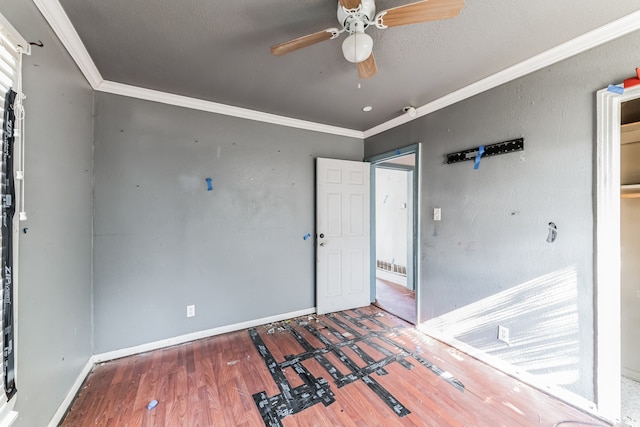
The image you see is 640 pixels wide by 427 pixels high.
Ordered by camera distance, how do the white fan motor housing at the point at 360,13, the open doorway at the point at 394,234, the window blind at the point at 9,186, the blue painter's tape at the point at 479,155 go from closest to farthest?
1. the window blind at the point at 9,186
2. the white fan motor housing at the point at 360,13
3. the blue painter's tape at the point at 479,155
4. the open doorway at the point at 394,234

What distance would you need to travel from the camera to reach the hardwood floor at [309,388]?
1568mm

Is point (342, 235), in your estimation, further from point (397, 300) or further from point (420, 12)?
point (420, 12)

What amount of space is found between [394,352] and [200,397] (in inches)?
64.6

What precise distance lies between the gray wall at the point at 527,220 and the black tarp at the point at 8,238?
2952 millimetres

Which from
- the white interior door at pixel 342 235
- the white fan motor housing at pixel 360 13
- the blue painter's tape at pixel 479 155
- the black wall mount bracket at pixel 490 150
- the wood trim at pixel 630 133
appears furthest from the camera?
the white interior door at pixel 342 235

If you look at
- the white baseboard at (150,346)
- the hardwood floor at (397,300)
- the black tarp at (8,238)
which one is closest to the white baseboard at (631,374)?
the hardwood floor at (397,300)

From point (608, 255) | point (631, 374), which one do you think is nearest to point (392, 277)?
point (631, 374)

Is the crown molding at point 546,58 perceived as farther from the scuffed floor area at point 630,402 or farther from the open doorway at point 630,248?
the scuffed floor area at point 630,402

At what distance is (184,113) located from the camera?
2469mm

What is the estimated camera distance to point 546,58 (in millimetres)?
1764

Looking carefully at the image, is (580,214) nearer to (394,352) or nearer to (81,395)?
(394,352)

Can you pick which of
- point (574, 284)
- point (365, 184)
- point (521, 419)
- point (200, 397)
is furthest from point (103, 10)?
point (521, 419)

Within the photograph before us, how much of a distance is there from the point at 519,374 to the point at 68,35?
397cm

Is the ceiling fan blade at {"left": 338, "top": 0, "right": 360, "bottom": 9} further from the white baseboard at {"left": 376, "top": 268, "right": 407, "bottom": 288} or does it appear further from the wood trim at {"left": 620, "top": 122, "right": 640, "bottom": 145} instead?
the white baseboard at {"left": 376, "top": 268, "right": 407, "bottom": 288}
